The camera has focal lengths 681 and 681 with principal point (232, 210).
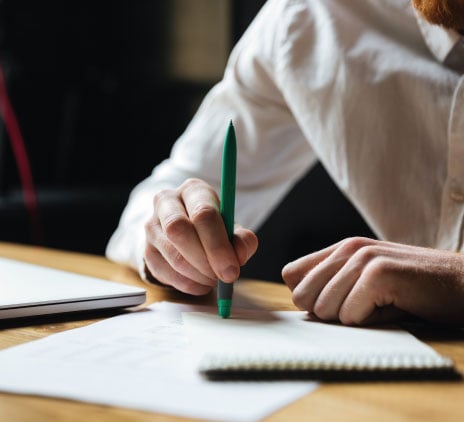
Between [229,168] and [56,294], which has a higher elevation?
[229,168]

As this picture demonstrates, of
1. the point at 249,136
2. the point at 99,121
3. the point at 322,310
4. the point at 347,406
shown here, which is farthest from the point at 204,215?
the point at 99,121

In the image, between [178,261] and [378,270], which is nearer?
[378,270]

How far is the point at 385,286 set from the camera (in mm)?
548

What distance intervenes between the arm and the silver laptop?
16cm

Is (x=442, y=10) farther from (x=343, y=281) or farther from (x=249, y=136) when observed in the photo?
(x=249, y=136)

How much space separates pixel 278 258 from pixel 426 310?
168cm

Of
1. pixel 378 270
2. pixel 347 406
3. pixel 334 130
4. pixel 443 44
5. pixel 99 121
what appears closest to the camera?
pixel 347 406

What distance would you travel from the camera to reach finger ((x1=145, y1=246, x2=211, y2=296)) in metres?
0.67

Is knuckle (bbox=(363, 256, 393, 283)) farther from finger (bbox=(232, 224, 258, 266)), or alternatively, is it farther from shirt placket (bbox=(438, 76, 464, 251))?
shirt placket (bbox=(438, 76, 464, 251))

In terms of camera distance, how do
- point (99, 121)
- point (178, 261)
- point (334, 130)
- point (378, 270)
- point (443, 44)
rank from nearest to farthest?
point (378, 270)
point (178, 261)
point (443, 44)
point (334, 130)
point (99, 121)

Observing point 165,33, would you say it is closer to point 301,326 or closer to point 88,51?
point 88,51

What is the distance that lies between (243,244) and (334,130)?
43 centimetres

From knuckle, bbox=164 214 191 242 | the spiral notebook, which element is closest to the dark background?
knuckle, bbox=164 214 191 242

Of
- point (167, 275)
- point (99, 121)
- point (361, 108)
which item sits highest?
point (361, 108)
